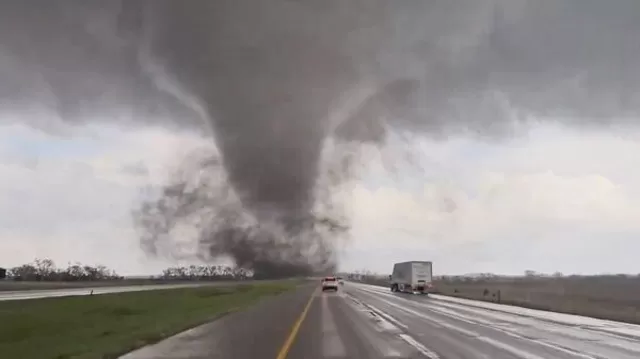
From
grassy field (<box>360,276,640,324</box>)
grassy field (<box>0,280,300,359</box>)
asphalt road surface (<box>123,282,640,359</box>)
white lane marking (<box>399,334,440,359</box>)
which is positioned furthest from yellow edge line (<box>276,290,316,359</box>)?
grassy field (<box>360,276,640,324</box>)

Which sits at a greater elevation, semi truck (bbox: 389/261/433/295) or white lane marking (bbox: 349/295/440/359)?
semi truck (bbox: 389/261/433/295)

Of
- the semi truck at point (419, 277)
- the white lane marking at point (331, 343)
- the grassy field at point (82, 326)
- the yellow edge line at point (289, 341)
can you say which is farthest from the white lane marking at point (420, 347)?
the semi truck at point (419, 277)

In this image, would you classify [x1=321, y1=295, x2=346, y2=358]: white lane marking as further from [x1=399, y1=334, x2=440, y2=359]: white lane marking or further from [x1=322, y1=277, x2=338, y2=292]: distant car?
[x1=322, y1=277, x2=338, y2=292]: distant car

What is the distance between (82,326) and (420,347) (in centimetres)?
1649

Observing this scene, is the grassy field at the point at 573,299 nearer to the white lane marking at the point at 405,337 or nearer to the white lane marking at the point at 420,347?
the white lane marking at the point at 405,337

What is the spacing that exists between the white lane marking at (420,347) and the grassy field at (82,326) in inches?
321

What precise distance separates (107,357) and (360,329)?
1059 centimetres

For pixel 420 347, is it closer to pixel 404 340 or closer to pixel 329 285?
pixel 404 340

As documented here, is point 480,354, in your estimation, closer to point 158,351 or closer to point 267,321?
point 158,351

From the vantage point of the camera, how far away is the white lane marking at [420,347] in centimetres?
1611

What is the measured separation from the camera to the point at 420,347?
18.0 meters

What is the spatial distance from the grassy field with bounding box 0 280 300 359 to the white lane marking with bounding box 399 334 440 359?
8.14 metres

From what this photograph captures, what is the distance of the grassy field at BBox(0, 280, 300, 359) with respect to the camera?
19.0 meters

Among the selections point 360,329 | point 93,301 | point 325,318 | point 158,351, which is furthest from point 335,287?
point 158,351
